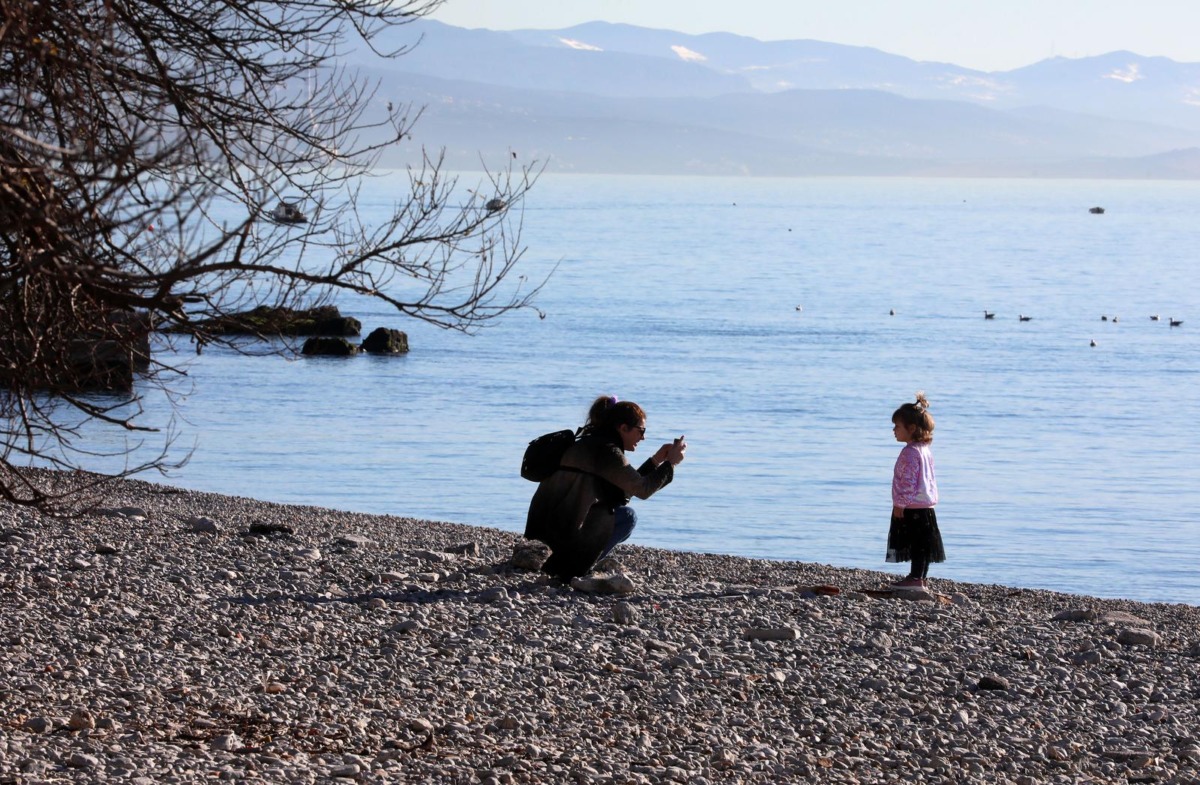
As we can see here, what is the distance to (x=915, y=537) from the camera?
11375mm

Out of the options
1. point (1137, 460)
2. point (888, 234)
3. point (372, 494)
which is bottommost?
point (372, 494)

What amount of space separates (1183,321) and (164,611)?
59484mm

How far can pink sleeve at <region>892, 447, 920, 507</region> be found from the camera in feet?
36.2

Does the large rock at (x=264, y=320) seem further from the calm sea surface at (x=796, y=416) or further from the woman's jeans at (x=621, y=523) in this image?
the calm sea surface at (x=796, y=416)

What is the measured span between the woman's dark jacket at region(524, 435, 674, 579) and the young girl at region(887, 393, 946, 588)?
193cm

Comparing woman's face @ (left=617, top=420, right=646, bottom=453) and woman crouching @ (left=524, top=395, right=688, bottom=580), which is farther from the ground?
woman's face @ (left=617, top=420, right=646, bottom=453)

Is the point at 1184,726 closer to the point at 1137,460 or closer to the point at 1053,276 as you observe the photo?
the point at 1137,460

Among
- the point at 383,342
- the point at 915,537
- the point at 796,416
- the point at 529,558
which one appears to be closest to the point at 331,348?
the point at 383,342

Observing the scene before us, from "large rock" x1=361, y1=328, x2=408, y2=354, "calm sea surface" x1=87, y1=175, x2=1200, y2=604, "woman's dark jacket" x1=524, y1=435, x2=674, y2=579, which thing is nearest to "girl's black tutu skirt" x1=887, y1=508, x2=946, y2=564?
"woman's dark jacket" x1=524, y1=435, x2=674, y2=579

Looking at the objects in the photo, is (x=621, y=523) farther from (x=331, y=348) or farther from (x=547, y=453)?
(x=331, y=348)

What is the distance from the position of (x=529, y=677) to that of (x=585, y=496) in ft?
7.47

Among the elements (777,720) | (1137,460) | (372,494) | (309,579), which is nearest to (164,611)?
(309,579)

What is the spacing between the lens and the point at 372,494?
23.3m

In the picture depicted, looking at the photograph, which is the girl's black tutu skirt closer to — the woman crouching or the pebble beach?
the pebble beach
